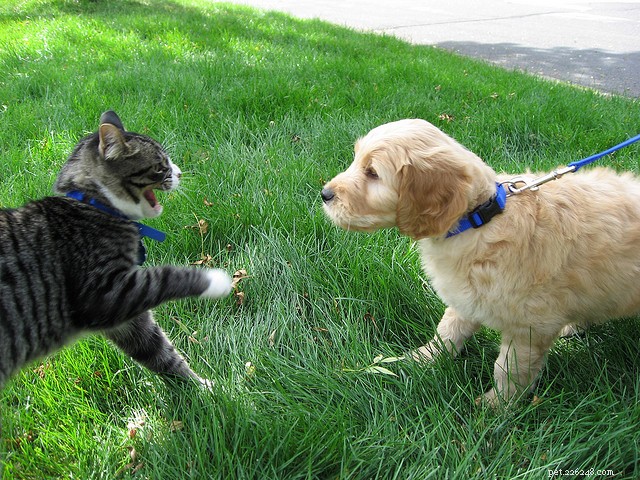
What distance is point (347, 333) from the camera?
2.44 m

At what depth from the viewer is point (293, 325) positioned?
8.29 feet

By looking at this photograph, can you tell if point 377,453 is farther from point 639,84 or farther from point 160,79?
point 639,84

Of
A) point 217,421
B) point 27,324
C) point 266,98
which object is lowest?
point 217,421

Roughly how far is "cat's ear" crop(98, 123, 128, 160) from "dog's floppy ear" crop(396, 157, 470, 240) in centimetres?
130

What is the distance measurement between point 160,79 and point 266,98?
1259mm

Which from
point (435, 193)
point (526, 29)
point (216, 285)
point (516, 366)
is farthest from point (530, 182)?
point (526, 29)

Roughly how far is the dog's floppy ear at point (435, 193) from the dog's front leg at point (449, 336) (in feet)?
1.77

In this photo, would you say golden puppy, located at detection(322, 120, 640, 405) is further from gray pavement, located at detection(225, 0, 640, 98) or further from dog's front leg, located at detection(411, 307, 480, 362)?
gray pavement, located at detection(225, 0, 640, 98)

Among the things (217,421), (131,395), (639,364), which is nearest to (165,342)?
(131,395)

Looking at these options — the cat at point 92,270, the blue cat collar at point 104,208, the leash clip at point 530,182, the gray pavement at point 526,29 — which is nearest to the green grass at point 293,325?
the cat at point 92,270

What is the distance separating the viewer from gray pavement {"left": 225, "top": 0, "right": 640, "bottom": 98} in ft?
25.8

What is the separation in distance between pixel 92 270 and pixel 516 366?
1.93 metres

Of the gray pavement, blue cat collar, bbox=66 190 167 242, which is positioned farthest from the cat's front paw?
the gray pavement

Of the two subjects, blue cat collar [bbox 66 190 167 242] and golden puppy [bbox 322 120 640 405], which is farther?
blue cat collar [bbox 66 190 167 242]
